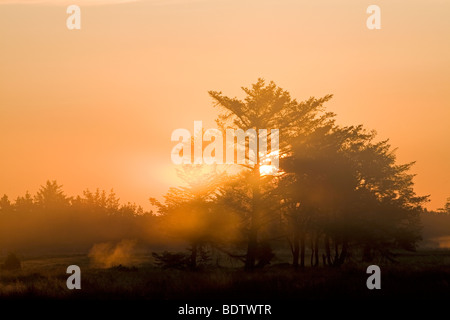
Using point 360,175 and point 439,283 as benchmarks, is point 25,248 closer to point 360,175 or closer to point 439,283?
point 360,175

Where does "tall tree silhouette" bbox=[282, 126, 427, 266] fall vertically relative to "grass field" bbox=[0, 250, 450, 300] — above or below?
above

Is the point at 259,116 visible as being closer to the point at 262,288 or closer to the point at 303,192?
the point at 303,192

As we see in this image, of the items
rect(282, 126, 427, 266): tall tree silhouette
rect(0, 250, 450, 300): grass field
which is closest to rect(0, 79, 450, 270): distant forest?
rect(282, 126, 427, 266): tall tree silhouette

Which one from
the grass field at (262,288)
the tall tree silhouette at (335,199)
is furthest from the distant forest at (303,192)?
the grass field at (262,288)

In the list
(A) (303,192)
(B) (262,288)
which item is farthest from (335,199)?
(B) (262,288)

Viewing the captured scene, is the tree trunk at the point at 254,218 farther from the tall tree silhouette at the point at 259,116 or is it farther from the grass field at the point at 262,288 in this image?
the grass field at the point at 262,288

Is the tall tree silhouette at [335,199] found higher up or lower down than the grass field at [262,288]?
higher up

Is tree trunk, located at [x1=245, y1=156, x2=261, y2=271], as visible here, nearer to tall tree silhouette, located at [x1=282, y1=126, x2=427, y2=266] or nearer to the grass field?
tall tree silhouette, located at [x1=282, y1=126, x2=427, y2=266]

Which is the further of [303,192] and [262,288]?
[303,192]

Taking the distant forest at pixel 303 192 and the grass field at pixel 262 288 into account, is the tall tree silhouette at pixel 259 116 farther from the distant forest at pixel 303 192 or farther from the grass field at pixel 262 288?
the grass field at pixel 262 288

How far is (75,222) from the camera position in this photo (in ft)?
407

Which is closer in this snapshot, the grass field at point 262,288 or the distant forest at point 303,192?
the grass field at point 262,288
